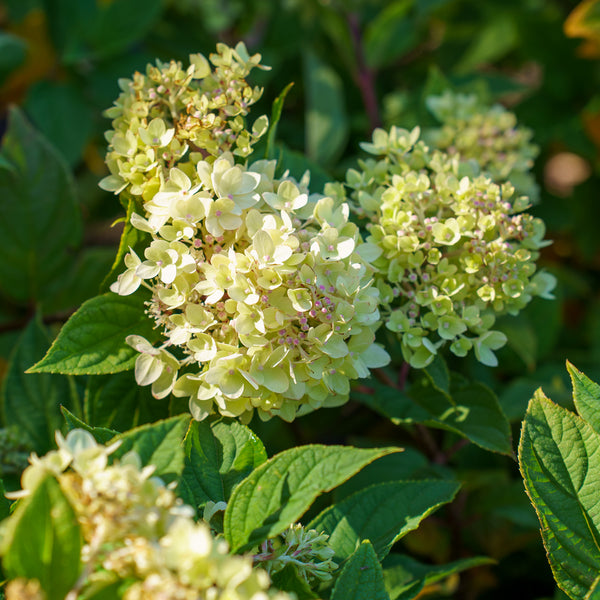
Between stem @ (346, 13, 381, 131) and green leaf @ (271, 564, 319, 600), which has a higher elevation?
stem @ (346, 13, 381, 131)

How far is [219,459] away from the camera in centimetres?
106

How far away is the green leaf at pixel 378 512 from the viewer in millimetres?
1072

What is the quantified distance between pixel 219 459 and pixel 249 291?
1.00ft

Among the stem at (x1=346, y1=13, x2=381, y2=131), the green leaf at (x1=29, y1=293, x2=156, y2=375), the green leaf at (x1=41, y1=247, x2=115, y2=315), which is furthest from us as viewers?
the stem at (x1=346, y1=13, x2=381, y2=131)

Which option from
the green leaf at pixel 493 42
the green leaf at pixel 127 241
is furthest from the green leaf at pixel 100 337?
the green leaf at pixel 493 42

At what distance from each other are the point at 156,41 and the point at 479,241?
1.96 metres

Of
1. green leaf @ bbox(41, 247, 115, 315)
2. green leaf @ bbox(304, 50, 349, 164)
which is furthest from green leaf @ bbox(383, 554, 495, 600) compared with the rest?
green leaf @ bbox(304, 50, 349, 164)

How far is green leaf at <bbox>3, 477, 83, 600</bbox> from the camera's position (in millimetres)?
Result: 718

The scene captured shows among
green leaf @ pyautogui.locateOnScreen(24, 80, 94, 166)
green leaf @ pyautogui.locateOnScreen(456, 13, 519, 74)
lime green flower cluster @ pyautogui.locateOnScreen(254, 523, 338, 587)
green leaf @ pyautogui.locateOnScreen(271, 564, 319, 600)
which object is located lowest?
green leaf @ pyautogui.locateOnScreen(271, 564, 319, 600)

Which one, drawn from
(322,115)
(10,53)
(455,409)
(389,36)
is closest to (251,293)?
(455,409)

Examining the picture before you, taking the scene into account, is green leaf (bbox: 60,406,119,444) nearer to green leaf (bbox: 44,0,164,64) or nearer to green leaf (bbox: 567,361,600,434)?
green leaf (bbox: 567,361,600,434)

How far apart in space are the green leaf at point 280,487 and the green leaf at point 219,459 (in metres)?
0.08

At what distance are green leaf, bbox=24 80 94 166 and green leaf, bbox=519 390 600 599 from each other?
180 cm

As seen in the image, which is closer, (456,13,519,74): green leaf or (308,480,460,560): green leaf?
(308,480,460,560): green leaf
